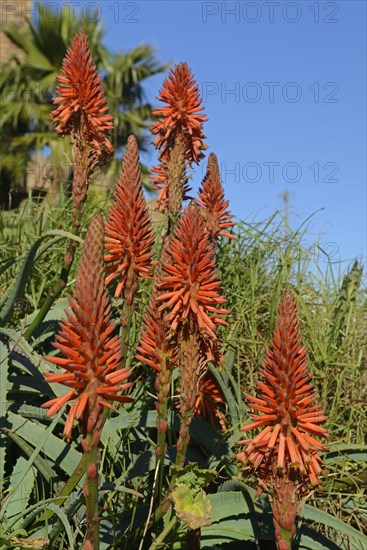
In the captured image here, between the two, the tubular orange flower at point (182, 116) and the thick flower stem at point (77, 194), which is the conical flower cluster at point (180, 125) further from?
the thick flower stem at point (77, 194)

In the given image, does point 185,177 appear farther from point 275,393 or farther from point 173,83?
point 275,393

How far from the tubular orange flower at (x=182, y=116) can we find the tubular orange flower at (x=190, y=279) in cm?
117

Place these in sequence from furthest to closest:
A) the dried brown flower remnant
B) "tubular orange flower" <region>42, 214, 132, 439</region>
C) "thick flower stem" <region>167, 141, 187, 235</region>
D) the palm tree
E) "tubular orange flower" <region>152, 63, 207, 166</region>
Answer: the palm tree, "tubular orange flower" <region>152, 63, 207, 166</region>, "thick flower stem" <region>167, 141, 187, 235</region>, the dried brown flower remnant, "tubular orange flower" <region>42, 214, 132, 439</region>

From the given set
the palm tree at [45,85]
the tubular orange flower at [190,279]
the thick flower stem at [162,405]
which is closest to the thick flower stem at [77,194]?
the tubular orange flower at [190,279]

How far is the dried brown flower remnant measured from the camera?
180 centimetres

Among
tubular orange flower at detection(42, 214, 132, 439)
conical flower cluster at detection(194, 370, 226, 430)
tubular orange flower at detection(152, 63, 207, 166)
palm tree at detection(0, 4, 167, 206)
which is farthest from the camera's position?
palm tree at detection(0, 4, 167, 206)

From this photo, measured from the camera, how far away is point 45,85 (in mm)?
15320

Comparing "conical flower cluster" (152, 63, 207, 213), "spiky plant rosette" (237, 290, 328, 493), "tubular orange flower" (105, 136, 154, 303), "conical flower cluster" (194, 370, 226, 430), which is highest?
"conical flower cluster" (152, 63, 207, 213)

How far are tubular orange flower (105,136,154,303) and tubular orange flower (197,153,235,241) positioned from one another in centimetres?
80

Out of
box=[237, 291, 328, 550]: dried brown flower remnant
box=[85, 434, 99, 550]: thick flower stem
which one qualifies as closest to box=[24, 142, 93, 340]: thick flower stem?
box=[237, 291, 328, 550]: dried brown flower remnant

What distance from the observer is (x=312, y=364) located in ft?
11.8

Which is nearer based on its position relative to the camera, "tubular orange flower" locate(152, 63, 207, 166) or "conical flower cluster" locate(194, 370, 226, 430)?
"conical flower cluster" locate(194, 370, 226, 430)

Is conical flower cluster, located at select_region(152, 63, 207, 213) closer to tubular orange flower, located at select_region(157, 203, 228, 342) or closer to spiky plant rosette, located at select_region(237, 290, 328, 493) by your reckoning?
tubular orange flower, located at select_region(157, 203, 228, 342)

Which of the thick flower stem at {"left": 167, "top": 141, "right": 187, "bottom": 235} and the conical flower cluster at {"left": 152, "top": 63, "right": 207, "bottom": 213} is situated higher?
the conical flower cluster at {"left": 152, "top": 63, "right": 207, "bottom": 213}
